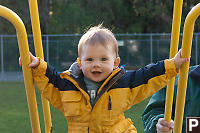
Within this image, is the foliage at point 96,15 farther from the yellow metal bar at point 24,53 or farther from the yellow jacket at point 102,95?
the yellow metal bar at point 24,53

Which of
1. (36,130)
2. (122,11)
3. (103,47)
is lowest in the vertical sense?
(36,130)

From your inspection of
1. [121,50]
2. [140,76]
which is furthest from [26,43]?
[121,50]

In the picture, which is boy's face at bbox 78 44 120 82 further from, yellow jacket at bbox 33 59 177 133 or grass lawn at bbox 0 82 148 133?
grass lawn at bbox 0 82 148 133

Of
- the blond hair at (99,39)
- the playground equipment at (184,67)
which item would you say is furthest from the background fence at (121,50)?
the playground equipment at (184,67)

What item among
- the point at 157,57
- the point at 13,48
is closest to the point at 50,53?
the point at 13,48

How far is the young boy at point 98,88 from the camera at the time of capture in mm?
2502

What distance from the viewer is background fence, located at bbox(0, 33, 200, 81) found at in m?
16.6

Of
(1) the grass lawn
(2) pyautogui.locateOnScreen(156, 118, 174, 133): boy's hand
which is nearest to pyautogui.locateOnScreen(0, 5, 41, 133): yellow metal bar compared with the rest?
(2) pyautogui.locateOnScreen(156, 118, 174, 133): boy's hand

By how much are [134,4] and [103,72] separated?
20.9 m

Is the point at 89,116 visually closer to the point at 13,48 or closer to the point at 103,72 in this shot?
the point at 103,72

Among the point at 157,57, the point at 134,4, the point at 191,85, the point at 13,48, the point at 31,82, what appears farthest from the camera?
the point at 134,4

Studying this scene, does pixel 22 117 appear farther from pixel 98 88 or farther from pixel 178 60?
pixel 178 60

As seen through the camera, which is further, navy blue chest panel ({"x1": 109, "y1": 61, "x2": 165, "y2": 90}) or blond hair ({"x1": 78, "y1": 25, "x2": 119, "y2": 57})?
blond hair ({"x1": 78, "y1": 25, "x2": 119, "y2": 57})

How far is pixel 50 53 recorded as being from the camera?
17016mm
